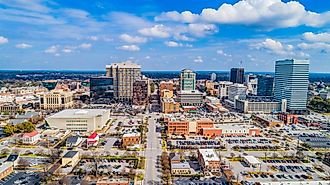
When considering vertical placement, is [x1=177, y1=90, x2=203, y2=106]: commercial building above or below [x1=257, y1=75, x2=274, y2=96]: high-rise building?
below

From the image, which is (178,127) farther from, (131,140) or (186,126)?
(131,140)

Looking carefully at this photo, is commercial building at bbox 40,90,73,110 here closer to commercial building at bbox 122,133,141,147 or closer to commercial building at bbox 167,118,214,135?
commercial building at bbox 167,118,214,135

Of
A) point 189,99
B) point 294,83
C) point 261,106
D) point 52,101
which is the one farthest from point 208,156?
point 52,101

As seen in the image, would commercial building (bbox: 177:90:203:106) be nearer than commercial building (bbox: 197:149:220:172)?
No

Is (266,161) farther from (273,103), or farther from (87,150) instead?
(273,103)

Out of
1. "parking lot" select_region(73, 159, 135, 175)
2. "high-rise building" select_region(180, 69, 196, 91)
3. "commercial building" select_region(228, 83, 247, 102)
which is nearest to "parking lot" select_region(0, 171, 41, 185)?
"parking lot" select_region(73, 159, 135, 175)

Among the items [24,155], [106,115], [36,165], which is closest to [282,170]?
[36,165]
